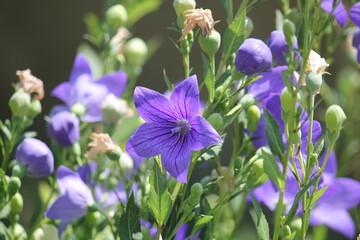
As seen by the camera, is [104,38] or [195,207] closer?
[195,207]

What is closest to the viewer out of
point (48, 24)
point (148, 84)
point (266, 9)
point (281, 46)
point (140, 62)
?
point (281, 46)

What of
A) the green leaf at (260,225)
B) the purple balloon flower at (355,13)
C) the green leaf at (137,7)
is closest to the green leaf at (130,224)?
the green leaf at (260,225)

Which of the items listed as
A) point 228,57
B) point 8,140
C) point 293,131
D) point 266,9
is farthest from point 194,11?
point 266,9

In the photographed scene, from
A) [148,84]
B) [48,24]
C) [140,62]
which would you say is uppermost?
[140,62]

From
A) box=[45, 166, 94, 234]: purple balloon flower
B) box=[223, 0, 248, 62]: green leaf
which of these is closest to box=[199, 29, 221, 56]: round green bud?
box=[223, 0, 248, 62]: green leaf

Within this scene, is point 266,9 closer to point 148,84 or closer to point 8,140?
point 148,84

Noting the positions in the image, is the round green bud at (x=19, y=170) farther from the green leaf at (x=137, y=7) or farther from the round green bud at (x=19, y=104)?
the green leaf at (x=137, y=7)
